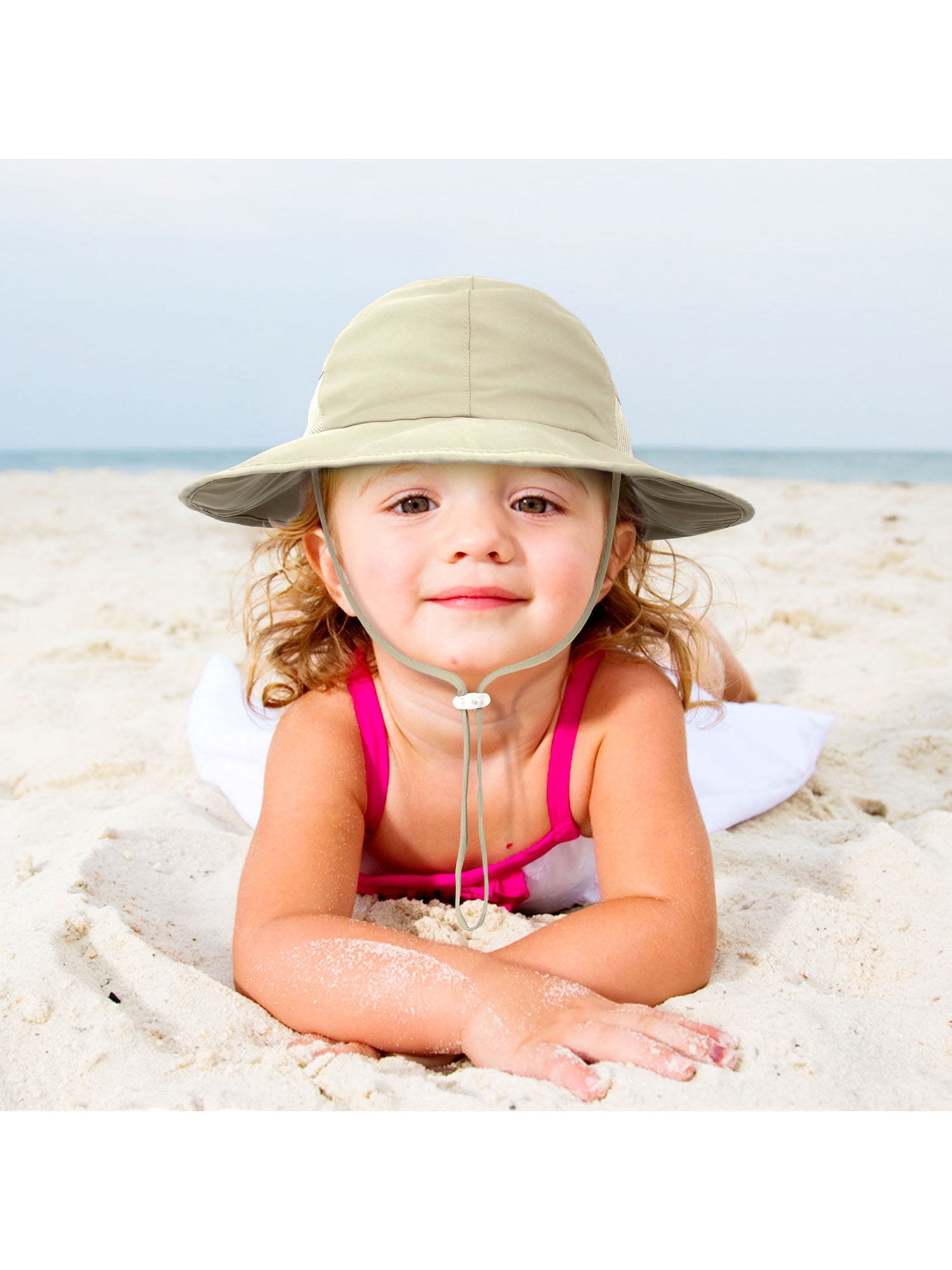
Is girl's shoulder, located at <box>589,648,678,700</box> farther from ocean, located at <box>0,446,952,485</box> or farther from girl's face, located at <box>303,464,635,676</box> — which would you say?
ocean, located at <box>0,446,952,485</box>

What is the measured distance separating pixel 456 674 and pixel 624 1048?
25.5 inches

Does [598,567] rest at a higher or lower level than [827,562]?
higher

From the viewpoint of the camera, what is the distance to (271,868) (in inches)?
69.7

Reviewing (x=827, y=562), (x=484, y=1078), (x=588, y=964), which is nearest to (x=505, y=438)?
(x=588, y=964)

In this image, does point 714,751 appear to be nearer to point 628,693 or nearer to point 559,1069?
point 628,693

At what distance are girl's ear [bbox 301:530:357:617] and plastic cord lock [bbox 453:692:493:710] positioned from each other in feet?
1.04

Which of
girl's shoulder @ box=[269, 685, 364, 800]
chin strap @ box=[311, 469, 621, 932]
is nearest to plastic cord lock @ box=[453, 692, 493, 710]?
chin strap @ box=[311, 469, 621, 932]

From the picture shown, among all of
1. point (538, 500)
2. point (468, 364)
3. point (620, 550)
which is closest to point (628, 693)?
point (620, 550)

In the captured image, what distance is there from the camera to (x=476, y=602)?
1.68 m

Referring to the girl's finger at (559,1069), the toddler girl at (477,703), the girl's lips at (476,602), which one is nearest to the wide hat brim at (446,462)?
the toddler girl at (477,703)

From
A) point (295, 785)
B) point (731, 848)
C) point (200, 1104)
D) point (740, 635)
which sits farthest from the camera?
point (740, 635)

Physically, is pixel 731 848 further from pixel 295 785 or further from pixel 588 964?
pixel 295 785

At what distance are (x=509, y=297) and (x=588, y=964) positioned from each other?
41.5 inches

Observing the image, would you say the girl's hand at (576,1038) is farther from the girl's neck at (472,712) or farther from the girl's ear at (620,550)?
the girl's ear at (620,550)
